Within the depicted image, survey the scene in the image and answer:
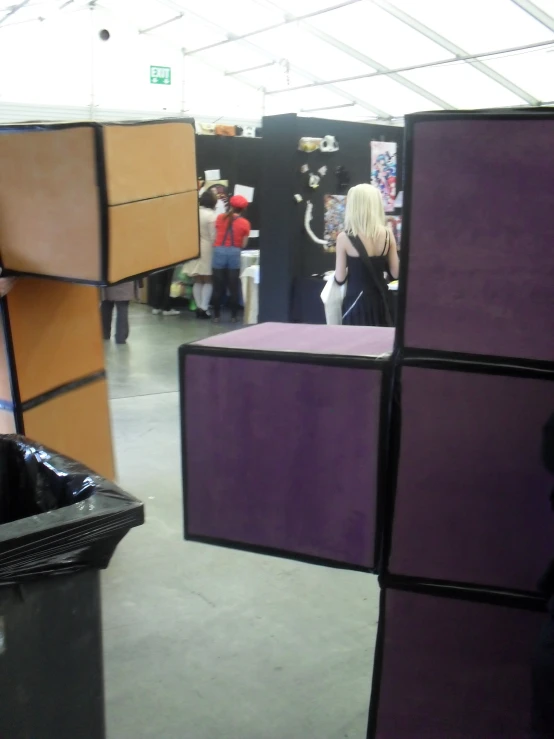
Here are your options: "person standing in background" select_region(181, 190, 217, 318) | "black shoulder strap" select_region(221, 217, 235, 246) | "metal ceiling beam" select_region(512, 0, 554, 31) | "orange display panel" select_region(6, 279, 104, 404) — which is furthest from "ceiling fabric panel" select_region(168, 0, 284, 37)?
"orange display panel" select_region(6, 279, 104, 404)

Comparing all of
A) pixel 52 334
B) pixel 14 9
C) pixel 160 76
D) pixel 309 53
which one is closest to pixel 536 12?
pixel 309 53

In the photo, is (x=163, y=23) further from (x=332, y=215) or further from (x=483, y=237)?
(x=483, y=237)

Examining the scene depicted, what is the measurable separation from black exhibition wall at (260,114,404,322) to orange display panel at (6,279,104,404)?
111 inches

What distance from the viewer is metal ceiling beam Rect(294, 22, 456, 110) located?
10133 mm

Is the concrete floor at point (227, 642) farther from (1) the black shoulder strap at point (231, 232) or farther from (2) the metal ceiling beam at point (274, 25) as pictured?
(2) the metal ceiling beam at point (274, 25)

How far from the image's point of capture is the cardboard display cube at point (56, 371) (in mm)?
2213

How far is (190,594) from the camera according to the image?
2328 mm

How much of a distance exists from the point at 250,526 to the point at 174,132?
3.50ft

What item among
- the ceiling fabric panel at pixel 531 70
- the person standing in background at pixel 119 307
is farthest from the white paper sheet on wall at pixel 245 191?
the ceiling fabric panel at pixel 531 70

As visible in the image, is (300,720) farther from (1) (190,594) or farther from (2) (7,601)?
(2) (7,601)

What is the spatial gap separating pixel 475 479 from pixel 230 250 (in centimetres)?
Answer: 641

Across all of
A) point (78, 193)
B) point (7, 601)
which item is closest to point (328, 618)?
point (7, 601)

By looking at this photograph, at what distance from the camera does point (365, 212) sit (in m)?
3.70

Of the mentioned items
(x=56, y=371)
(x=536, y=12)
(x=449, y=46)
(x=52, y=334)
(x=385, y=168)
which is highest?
(x=536, y=12)
